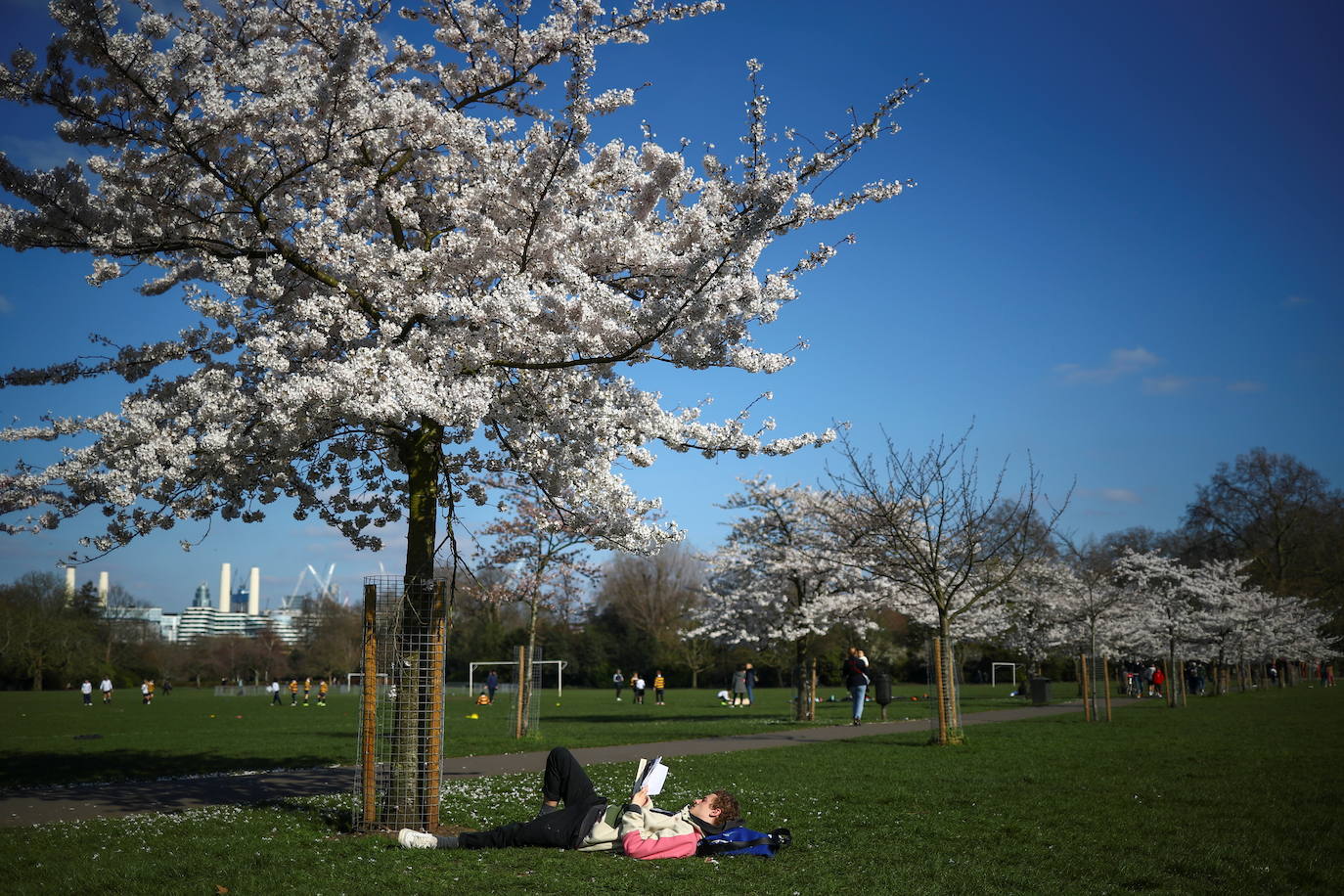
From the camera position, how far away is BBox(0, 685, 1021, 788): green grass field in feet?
47.2

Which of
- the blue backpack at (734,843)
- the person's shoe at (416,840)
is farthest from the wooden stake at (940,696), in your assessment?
the person's shoe at (416,840)

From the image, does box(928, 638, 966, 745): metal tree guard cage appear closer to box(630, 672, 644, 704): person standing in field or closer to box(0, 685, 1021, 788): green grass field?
box(0, 685, 1021, 788): green grass field

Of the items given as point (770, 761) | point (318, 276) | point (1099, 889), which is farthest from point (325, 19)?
point (770, 761)

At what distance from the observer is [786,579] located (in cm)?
2720

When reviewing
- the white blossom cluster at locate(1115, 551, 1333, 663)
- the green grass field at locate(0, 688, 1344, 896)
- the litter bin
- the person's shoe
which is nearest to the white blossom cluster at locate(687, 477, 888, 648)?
the litter bin

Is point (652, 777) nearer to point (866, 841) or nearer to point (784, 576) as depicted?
point (866, 841)

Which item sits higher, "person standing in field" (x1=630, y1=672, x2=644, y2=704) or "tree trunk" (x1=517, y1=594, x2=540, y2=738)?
"tree trunk" (x1=517, y1=594, x2=540, y2=738)

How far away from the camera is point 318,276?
8945 mm

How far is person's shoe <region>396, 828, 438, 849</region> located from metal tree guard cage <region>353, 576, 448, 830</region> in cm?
94

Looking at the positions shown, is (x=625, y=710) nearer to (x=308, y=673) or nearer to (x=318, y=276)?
(x=318, y=276)

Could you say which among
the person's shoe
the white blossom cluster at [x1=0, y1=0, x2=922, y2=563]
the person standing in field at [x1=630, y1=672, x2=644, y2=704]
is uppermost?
the white blossom cluster at [x1=0, y1=0, x2=922, y2=563]

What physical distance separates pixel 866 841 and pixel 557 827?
2546mm

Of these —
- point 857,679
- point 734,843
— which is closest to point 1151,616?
point 857,679

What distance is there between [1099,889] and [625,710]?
95.9 ft
